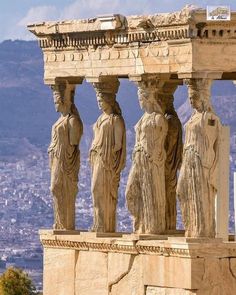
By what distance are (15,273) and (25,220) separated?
9612 centimetres

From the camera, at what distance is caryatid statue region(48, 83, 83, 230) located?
154ft

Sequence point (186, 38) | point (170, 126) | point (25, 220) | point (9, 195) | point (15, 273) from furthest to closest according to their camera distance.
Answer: point (9, 195) < point (25, 220) < point (15, 273) < point (170, 126) < point (186, 38)

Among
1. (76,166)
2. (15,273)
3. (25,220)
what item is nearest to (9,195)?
(25,220)

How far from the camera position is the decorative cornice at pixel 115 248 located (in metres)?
43.7

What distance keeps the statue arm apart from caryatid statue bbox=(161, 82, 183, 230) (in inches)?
68.9

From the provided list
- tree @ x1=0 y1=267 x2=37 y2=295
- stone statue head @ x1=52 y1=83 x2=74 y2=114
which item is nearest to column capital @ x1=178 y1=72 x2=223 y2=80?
stone statue head @ x1=52 y1=83 x2=74 y2=114

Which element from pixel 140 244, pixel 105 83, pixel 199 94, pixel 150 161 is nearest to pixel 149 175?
pixel 150 161

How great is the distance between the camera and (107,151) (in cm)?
4575

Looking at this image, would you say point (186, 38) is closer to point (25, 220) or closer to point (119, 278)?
point (119, 278)

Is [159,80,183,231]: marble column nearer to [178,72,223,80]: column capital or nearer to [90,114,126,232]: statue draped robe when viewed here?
[90,114,126,232]: statue draped robe

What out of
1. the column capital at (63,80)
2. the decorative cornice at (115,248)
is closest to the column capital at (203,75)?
the decorative cornice at (115,248)

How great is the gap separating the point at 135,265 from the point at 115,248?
0.54 m

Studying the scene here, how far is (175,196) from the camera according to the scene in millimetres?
46406

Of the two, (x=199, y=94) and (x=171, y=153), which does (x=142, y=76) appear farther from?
(x=171, y=153)
